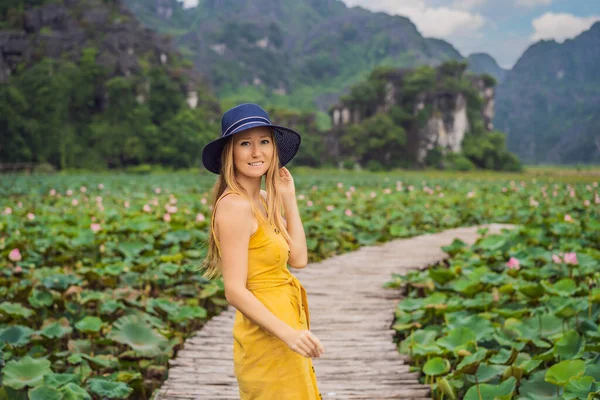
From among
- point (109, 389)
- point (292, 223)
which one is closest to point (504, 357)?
point (292, 223)

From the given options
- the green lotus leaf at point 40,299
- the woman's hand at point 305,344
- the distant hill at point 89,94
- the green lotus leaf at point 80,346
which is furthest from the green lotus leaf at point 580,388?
the distant hill at point 89,94

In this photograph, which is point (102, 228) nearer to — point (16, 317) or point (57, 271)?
point (57, 271)

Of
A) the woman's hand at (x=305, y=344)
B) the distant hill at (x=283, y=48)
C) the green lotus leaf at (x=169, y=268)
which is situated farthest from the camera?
the distant hill at (x=283, y=48)

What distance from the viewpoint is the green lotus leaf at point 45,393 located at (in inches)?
91.4

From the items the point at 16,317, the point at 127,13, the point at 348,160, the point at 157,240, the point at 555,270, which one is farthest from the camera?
the point at 127,13

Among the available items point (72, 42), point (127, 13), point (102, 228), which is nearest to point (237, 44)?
point (127, 13)

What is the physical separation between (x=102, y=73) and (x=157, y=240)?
41311mm

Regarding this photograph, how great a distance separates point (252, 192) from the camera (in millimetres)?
1817

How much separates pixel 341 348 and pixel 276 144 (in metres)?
1.75

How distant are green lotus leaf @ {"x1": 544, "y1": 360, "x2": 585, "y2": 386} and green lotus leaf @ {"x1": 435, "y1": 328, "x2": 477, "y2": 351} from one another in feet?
1.93

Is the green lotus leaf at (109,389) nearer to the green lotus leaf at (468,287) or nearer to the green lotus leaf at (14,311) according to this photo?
the green lotus leaf at (14,311)

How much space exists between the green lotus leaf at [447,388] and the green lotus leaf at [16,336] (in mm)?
2069

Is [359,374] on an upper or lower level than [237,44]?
lower

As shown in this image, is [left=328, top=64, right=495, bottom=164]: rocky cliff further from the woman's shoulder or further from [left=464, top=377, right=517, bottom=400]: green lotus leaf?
the woman's shoulder
